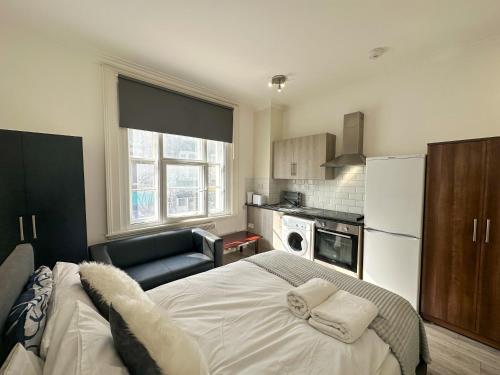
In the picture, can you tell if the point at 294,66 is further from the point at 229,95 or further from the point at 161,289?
the point at 161,289

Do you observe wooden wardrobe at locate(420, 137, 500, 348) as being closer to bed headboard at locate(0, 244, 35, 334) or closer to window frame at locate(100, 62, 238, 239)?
bed headboard at locate(0, 244, 35, 334)

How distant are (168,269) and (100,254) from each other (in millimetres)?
706

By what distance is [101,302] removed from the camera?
1.08m

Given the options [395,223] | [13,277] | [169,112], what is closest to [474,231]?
[395,223]

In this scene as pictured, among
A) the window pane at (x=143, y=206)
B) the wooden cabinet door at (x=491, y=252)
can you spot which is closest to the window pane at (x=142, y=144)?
the window pane at (x=143, y=206)

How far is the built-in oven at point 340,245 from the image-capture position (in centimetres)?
282

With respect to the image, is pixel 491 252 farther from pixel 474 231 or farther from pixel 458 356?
pixel 458 356

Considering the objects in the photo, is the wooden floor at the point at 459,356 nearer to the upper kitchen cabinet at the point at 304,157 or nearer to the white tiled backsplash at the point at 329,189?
the white tiled backsplash at the point at 329,189

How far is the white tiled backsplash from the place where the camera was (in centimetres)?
334

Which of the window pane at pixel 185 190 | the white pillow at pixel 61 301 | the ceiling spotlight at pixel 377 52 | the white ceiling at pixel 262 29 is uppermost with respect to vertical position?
the white ceiling at pixel 262 29

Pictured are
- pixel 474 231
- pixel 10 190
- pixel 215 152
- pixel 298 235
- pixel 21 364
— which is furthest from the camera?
pixel 215 152

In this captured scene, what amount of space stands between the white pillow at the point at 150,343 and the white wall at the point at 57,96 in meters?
2.28

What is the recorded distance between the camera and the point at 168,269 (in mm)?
2451

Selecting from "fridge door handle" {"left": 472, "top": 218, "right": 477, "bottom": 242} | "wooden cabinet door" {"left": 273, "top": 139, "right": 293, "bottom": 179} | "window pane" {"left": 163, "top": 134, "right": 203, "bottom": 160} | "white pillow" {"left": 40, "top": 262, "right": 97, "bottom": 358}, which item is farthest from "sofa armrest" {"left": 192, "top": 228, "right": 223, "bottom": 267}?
"fridge door handle" {"left": 472, "top": 218, "right": 477, "bottom": 242}
